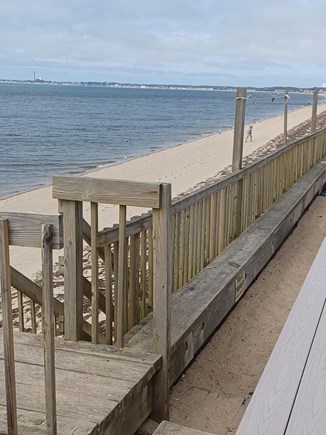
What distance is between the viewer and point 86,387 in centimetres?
297

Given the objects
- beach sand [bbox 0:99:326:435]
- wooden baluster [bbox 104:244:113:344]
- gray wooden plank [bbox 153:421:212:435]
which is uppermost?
wooden baluster [bbox 104:244:113:344]

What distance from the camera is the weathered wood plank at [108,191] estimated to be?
316 centimetres

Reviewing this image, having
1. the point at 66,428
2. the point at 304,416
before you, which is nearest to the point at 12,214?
the point at 66,428

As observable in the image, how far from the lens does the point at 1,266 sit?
2049 millimetres

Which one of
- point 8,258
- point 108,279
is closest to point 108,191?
point 108,279

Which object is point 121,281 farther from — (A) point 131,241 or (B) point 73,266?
(A) point 131,241

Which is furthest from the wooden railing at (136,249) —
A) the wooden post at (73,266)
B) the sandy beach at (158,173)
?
the sandy beach at (158,173)

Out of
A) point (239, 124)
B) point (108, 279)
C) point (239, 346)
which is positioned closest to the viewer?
point (108, 279)

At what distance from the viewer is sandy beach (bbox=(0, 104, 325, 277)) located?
10729mm

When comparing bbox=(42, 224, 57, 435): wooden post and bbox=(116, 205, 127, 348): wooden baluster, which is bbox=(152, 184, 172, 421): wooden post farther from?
bbox=(42, 224, 57, 435): wooden post

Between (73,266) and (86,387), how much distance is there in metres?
0.74

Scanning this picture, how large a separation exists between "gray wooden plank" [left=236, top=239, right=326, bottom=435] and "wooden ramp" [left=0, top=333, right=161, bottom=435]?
86 centimetres

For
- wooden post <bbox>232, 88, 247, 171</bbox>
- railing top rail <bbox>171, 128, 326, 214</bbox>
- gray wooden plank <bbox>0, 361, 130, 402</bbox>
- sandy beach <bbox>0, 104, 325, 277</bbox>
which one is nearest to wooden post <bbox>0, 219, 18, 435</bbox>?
gray wooden plank <bbox>0, 361, 130, 402</bbox>

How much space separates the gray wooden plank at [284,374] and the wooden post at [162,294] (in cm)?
76
